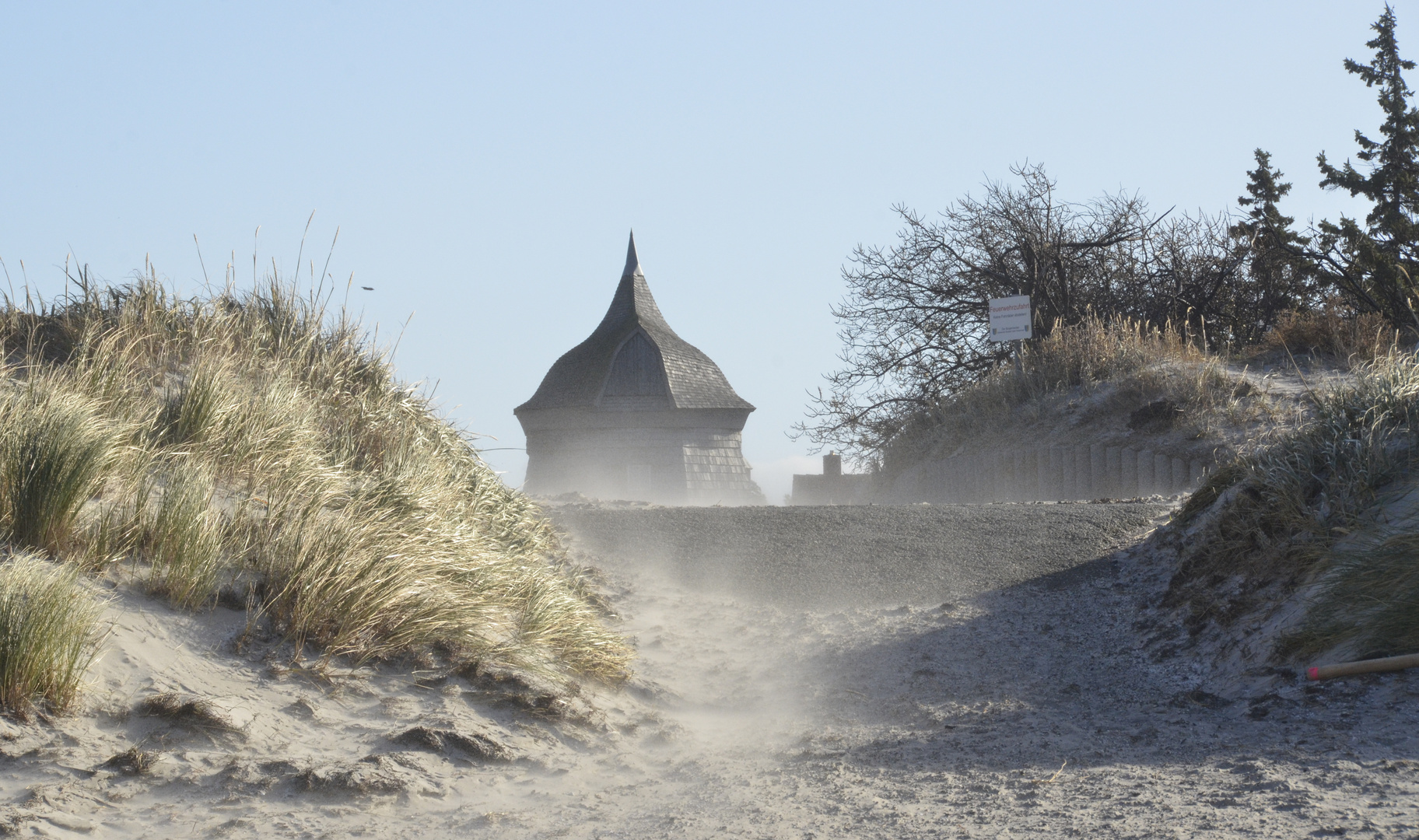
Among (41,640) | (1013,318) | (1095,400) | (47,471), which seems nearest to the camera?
(41,640)

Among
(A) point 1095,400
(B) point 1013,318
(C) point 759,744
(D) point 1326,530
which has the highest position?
(B) point 1013,318

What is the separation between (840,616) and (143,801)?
15.0 feet

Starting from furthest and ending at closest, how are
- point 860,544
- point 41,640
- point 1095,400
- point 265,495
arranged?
1. point 1095,400
2. point 860,544
3. point 265,495
4. point 41,640

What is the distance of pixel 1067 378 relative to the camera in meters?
15.7

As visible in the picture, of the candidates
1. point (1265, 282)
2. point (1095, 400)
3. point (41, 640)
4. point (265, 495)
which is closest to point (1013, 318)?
point (1095, 400)

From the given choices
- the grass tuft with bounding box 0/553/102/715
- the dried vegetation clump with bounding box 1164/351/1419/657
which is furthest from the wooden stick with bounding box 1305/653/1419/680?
the grass tuft with bounding box 0/553/102/715

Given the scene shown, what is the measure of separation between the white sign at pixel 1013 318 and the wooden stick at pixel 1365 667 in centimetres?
1164

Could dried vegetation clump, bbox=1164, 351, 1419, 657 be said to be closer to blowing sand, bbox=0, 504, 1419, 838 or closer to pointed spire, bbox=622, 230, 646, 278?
blowing sand, bbox=0, 504, 1419, 838

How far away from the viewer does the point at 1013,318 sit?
16.3m

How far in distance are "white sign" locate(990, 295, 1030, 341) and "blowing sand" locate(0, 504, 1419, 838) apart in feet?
31.3

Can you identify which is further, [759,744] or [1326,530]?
[1326,530]

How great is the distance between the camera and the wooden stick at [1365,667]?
15.4ft

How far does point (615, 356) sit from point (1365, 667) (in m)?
21.2

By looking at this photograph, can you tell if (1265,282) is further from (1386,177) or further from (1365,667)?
(1365,667)
